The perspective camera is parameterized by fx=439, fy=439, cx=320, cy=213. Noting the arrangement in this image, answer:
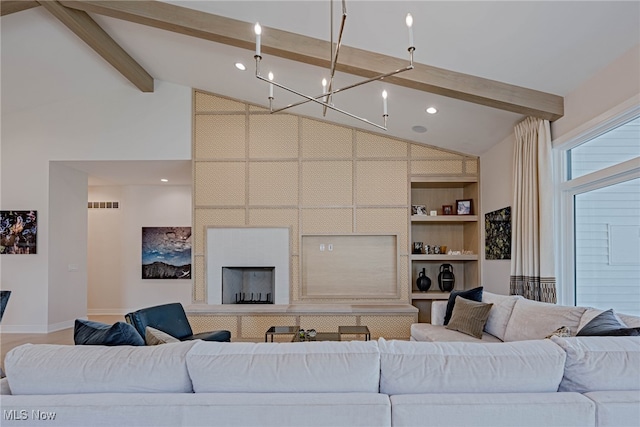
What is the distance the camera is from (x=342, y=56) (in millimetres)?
4148

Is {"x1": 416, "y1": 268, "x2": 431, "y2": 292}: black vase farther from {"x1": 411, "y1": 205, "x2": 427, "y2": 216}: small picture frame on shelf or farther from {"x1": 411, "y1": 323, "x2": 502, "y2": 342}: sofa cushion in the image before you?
{"x1": 411, "y1": 323, "x2": 502, "y2": 342}: sofa cushion

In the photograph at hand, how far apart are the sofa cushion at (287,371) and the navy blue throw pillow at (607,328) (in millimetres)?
1294

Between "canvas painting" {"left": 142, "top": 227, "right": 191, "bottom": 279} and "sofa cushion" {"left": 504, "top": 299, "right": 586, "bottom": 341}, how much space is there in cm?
622

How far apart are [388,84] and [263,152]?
2.38m

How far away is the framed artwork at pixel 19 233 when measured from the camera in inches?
258

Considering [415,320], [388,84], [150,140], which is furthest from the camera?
[150,140]

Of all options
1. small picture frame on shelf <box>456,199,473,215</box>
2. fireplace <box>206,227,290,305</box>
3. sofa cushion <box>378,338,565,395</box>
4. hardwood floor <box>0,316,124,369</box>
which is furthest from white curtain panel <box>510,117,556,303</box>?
hardwood floor <box>0,316,124,369</box>

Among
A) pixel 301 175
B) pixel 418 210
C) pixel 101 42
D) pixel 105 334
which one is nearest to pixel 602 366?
pixel 105 334

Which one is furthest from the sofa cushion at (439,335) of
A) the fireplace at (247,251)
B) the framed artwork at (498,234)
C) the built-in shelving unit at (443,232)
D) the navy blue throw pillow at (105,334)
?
the navy blue throw pillow at (105,334)

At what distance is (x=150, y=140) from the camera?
6.38 m

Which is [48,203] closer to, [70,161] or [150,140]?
[70,161]

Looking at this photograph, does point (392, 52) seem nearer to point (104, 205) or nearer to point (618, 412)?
point (618, 412)

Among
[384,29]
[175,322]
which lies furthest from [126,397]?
[384,29]

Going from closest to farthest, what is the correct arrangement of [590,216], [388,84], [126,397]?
1. [126,397]
2. [590,216]
3. [388,84]
